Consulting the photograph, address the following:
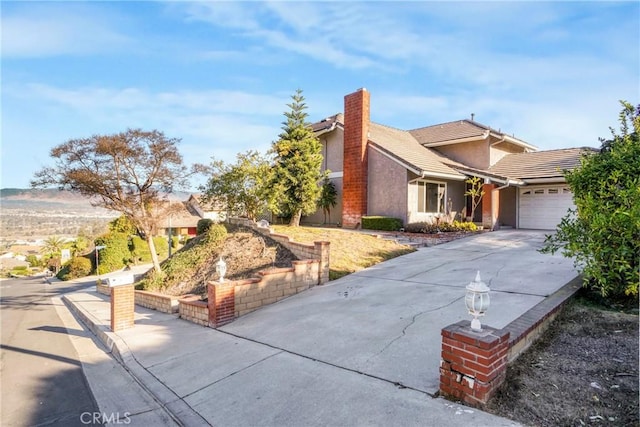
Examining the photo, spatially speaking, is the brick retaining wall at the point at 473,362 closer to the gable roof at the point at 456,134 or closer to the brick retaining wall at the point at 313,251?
the brick retaining wall at the point at 313,251

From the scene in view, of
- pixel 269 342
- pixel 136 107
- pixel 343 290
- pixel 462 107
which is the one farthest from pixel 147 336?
pixel 462 107

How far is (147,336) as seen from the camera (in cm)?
680

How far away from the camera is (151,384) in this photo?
463cm

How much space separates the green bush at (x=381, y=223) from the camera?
15.4m

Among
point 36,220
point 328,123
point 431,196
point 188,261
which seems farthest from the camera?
point 36,220

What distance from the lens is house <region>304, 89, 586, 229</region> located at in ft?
53.4

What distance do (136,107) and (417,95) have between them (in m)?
13.6

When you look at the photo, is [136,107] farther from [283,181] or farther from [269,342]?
[269,342]

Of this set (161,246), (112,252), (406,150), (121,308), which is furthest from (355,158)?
(161,246)

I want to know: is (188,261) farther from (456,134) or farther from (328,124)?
(456,134)

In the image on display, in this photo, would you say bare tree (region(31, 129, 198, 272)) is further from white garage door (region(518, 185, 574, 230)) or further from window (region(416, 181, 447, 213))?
white garage door (region(518, 185, 574, 230))

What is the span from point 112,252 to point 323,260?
25169 mm

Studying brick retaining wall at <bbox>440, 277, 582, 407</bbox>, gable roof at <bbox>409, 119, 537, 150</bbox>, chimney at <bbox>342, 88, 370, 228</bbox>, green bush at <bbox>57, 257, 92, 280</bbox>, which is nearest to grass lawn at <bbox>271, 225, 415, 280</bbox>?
chimney at <bbox>342, 88, 370, 228</bbox>

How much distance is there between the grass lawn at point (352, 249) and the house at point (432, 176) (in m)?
3.72
